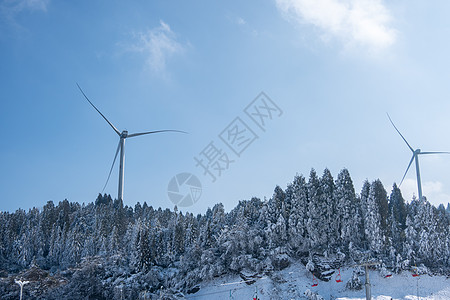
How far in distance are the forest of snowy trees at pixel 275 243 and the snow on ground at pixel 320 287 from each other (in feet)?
6.04

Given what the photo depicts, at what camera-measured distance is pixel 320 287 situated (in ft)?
212

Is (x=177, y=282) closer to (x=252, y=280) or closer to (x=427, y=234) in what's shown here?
(x=252, y=280)

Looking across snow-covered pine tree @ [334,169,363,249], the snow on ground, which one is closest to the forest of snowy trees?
snow-covered pine tree @ [334,169,363,249]

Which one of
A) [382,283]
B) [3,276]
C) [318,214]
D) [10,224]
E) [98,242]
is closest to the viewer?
[382,283]

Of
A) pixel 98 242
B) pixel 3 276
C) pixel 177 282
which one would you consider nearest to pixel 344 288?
pixel 177 282

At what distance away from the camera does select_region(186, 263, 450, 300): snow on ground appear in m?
59.2

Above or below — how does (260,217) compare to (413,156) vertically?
below

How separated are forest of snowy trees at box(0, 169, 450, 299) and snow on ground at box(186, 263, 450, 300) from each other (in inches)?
72.5

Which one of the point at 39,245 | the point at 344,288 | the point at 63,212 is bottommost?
the point at 344,288

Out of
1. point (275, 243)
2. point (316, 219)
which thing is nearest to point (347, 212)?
point (316, 219)

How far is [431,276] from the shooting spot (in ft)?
204

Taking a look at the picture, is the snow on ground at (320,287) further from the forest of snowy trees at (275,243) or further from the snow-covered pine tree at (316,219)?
the snow-covered pine tree at (316,219)

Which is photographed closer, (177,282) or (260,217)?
(177,282)

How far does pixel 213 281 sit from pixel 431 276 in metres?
32.6
